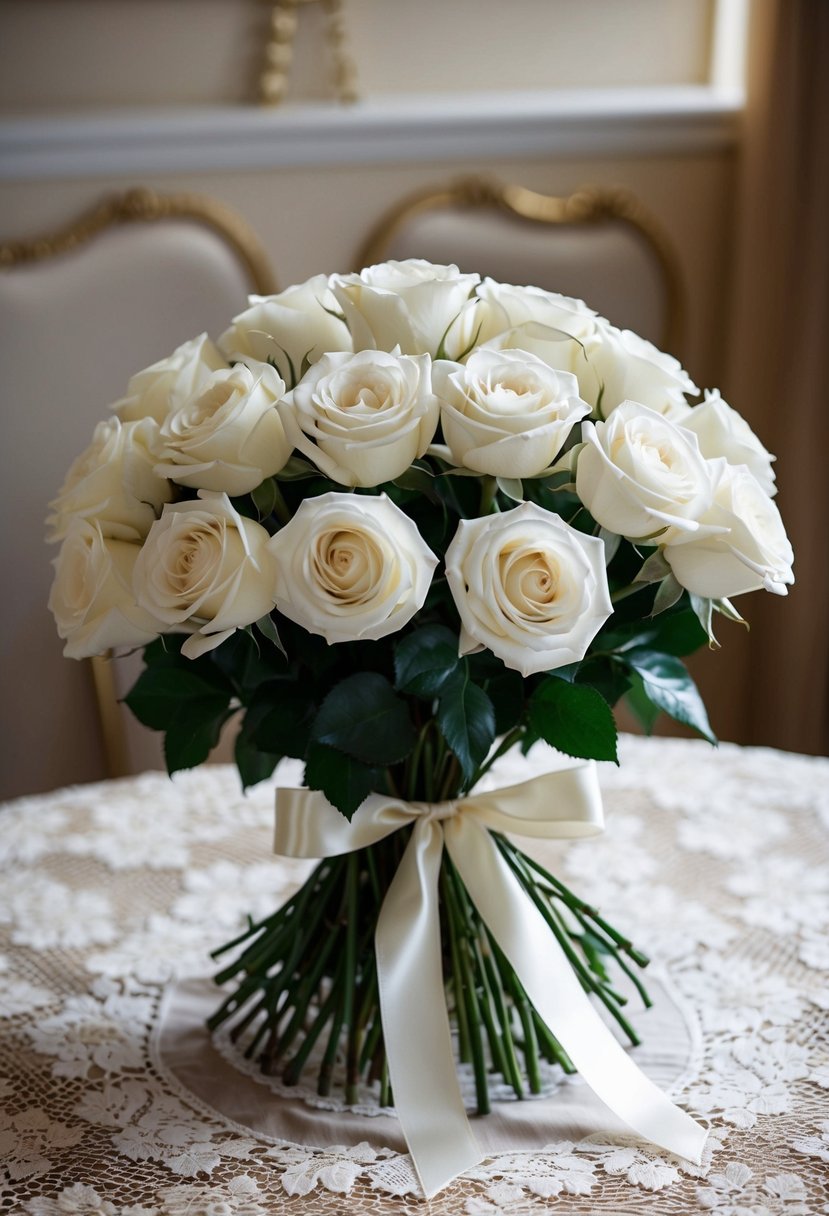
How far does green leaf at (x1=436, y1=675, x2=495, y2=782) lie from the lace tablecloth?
27 centimetres

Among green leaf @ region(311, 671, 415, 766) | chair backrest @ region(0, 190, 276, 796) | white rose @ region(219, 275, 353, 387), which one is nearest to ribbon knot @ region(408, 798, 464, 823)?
green leaf @ region(311, 671, 415, 766)

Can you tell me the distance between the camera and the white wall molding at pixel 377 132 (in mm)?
2045

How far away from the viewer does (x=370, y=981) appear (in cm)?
84

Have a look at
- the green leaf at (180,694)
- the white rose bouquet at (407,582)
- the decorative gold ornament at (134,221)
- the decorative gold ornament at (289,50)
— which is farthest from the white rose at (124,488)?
the decorative gold ornament at (289,50)

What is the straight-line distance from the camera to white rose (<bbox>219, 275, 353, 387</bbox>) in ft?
2.55

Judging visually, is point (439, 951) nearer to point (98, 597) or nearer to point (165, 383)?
point (98, 597)

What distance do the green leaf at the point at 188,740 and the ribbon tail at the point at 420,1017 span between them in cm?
16

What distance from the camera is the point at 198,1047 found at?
2.95 feet

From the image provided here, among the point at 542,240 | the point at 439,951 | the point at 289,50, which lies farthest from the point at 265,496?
the point at 289,50

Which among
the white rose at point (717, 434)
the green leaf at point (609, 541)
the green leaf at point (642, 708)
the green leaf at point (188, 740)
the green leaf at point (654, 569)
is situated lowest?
the green leaf at point (642, 708)

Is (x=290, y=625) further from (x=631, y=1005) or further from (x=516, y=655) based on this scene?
(x=631, y=1005)

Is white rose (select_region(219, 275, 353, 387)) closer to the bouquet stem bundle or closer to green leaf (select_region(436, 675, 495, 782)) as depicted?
green leaf (select_region(436, 675, 495, 782))

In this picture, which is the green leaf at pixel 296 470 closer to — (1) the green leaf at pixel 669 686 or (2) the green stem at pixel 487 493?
(2) the green stem at pixel 487 493

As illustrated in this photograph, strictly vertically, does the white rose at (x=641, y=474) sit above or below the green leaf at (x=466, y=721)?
above
